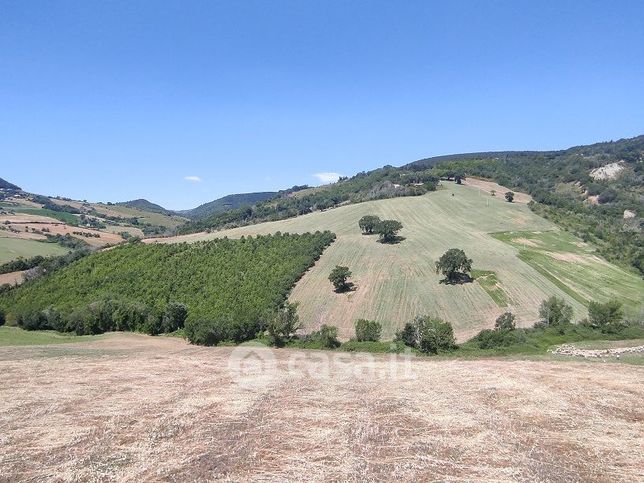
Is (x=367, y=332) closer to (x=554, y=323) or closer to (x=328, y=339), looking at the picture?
(x=328, y=339)

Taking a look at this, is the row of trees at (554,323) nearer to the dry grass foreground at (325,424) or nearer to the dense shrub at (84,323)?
the dry grass foreground at (325,424)

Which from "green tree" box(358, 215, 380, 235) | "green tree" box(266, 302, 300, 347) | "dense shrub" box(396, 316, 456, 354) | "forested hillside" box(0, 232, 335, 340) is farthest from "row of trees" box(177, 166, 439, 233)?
"dense shrub" box(396, 316, 456, 354)

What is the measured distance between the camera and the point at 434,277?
73750mm

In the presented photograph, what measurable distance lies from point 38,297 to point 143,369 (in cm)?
6053

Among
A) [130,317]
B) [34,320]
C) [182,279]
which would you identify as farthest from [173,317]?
[34,320]

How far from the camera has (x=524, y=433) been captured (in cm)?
2164

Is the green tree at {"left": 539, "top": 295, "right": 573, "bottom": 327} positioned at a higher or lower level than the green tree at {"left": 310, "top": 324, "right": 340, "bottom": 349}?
higher

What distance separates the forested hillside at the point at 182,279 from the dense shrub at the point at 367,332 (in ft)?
43.3

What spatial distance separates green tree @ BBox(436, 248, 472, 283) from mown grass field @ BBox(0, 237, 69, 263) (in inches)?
4236

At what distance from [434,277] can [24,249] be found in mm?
119124

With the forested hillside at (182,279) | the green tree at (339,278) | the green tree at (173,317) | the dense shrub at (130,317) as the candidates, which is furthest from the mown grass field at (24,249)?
the green tree at (339,278)

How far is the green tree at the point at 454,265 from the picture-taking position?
71062 millimetres

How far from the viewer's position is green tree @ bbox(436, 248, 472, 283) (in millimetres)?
71062

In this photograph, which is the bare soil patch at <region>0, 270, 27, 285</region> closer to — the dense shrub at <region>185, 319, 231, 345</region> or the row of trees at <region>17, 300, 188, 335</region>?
the row of trees at <region>17, 300, 188, 335</region>
